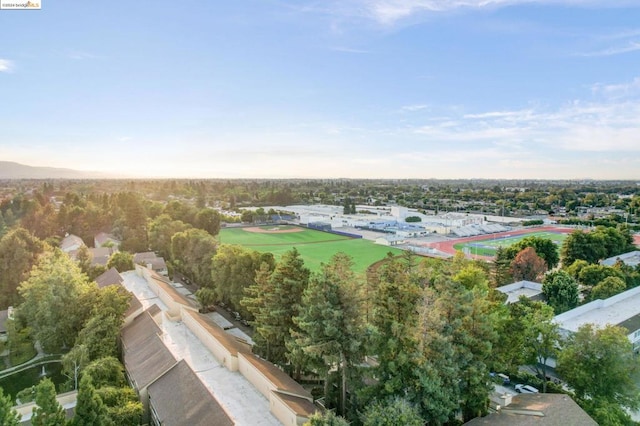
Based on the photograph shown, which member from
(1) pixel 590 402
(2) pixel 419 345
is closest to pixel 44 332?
(2) pixel 419 345

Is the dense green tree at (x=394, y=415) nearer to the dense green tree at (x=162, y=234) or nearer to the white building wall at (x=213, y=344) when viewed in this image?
the white building wall at (x=213, y=344)

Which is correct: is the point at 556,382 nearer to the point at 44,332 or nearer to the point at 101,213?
the point at 44,332

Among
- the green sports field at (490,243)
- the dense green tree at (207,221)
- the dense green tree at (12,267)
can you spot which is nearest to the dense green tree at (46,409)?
the dense green tree at (12,267)

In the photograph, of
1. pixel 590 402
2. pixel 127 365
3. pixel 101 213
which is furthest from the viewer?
pixel 101 213

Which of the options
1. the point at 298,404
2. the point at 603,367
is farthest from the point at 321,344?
the point at 603,367

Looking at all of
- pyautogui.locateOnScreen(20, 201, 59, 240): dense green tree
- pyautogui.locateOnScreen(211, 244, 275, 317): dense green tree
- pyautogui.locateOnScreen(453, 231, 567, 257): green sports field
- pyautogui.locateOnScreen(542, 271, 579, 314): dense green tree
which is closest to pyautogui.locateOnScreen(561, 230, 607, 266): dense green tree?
pyautogui.locateOnScreen(453, 231, 567, 257): green sports field

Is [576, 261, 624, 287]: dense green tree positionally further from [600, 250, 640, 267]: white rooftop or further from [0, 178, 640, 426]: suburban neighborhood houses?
[600, 250, 640, 267]: white rooftop
